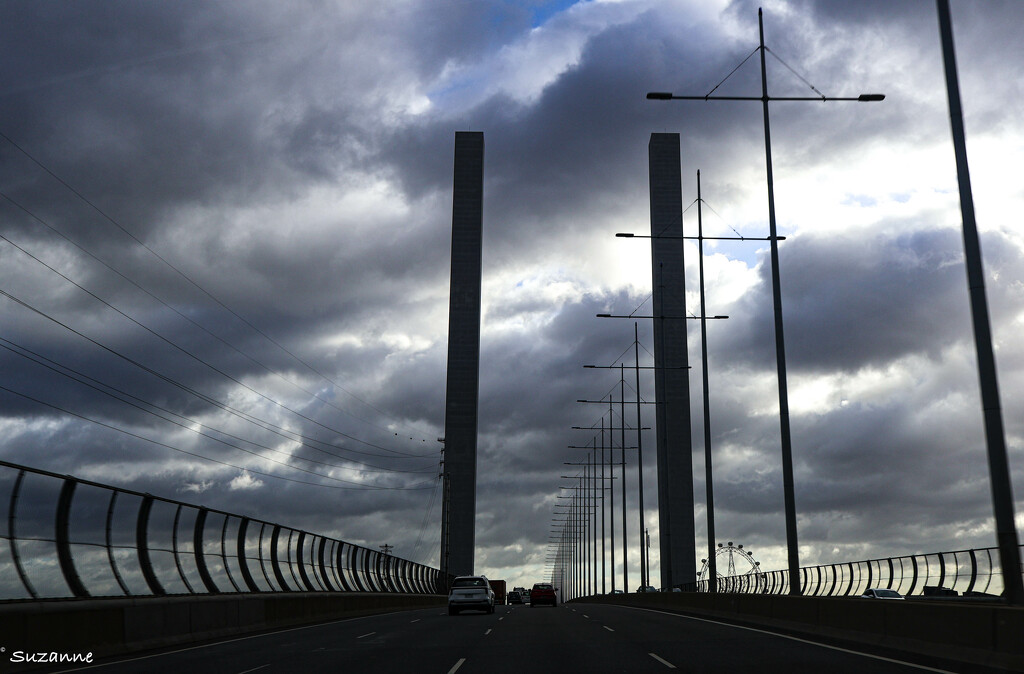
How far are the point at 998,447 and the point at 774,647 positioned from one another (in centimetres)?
515

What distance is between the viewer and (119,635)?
17.4 meters

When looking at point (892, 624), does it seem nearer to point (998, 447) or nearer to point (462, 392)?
point (998, 447)

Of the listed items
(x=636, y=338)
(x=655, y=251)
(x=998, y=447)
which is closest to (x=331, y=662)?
(x=998, y=447)

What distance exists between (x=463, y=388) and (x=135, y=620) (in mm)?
68990

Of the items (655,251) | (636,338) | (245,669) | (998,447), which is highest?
(655,251)

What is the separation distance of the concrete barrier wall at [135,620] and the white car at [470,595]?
24.6ft

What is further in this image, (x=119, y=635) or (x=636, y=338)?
(x=636, y=338)

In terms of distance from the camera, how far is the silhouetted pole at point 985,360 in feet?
46.1

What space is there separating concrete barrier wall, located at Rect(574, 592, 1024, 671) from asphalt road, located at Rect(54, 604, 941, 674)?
906 mm

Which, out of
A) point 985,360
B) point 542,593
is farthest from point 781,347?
point 542,593

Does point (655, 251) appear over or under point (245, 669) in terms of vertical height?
over

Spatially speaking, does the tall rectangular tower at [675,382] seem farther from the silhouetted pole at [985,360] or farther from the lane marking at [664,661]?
the lane marking at [664,661]

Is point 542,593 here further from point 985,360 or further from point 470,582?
point 985,360

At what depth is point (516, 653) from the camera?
1698 centimetres
